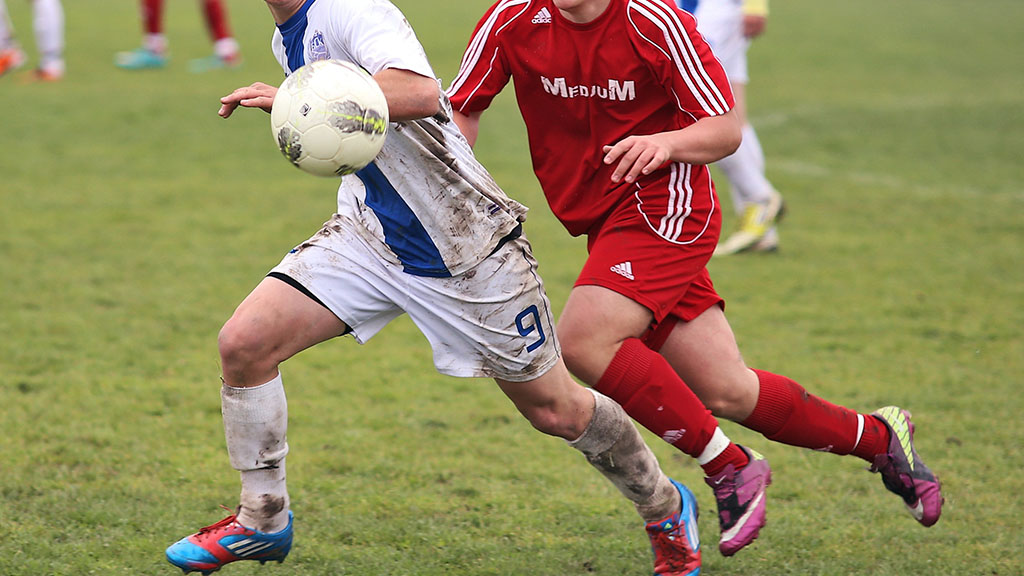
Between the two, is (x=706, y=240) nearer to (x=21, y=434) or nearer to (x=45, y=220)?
(x=21, y=434)

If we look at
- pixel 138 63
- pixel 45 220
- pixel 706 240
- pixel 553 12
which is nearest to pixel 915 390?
pixel 706 240

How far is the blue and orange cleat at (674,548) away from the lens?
328 centimetres

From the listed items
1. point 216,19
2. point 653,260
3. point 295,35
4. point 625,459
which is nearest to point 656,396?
point 625,459

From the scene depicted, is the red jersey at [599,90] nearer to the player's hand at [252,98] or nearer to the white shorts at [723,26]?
the player's hand at [252,98]

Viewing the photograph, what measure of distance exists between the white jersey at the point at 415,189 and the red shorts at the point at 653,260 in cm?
36

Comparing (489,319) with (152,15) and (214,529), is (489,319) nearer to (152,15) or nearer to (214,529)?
(214,529)

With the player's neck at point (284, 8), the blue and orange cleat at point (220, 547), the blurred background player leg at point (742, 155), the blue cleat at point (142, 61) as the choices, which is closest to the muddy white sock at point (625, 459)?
the blue and orange cleat at point (220, 547)

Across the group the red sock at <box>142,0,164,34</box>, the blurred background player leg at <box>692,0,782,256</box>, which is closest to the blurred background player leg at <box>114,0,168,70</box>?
the red sock at <box>142,0,164,34</box>

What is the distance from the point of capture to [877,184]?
354 inches

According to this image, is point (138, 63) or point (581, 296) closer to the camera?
point (581, 296)

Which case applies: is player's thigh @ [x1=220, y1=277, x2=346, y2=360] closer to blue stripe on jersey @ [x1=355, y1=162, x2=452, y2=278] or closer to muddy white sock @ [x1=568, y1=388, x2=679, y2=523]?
blue stripe on jersey @ [x1=355, y1=162, x2=452, y2=278]

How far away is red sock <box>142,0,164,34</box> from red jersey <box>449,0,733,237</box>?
36.1 feet

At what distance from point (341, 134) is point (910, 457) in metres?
2.10

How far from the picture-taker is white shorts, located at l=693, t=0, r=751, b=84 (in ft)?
22.8
